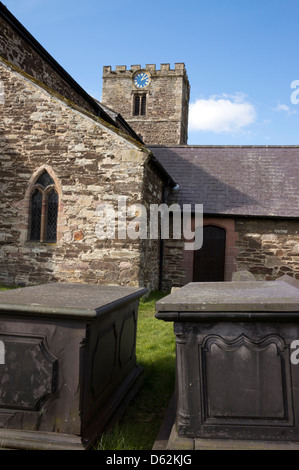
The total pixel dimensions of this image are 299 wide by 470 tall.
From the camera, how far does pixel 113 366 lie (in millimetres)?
3670

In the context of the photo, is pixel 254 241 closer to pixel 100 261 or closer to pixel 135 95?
pixel 100 261

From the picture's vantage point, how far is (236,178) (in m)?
13.5

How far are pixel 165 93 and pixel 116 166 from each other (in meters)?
25.8

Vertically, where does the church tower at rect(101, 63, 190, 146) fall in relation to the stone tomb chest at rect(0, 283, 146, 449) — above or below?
above

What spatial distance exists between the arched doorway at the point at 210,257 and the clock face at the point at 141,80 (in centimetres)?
2439

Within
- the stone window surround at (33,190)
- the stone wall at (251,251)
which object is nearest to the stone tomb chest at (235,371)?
the stone window surround at (33,190)

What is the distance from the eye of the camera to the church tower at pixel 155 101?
32062mm

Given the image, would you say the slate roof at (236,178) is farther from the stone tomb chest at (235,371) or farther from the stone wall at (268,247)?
the stone tomb chest at (235,371)

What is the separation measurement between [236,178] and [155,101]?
21518 millimetres

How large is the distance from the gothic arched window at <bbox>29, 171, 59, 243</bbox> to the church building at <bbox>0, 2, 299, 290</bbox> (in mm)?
27

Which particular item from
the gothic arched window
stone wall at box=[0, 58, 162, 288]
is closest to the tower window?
stone wall at box=[0, 58, 162, 288]

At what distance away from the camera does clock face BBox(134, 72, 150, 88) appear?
32900 mm

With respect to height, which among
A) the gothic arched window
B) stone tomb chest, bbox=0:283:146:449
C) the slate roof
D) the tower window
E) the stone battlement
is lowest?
stone tomb chest, bbox=0:283:146:449

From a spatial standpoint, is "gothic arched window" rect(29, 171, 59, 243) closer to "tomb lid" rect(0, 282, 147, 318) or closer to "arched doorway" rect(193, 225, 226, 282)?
"arched doorway" rect(193, 225, 226, 282)
